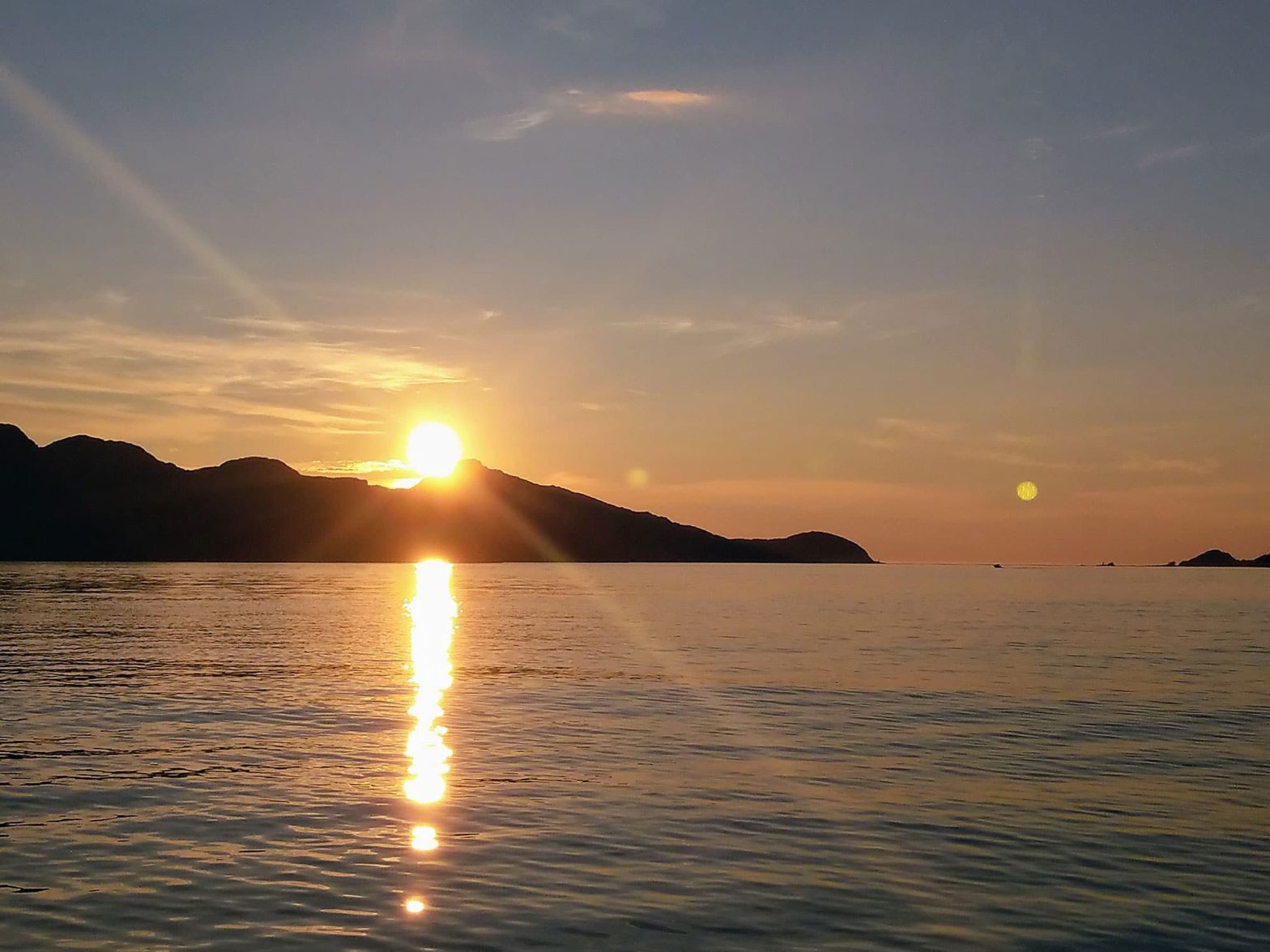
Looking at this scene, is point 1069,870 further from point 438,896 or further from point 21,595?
point 21,595

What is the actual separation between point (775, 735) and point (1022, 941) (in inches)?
804

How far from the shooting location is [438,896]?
19.0m

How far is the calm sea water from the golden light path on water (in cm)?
19

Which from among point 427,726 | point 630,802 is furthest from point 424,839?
point 427,726

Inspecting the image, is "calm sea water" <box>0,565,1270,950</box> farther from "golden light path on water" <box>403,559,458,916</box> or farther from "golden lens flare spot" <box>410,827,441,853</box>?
"golden light path on water" <box>403,559,458,916</box>

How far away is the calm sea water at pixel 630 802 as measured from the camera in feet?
59.0

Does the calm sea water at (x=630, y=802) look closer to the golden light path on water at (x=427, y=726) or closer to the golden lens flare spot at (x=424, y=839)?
the golden lens flare spot at (x=424, y=839)

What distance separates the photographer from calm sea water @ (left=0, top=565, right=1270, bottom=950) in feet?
59.0

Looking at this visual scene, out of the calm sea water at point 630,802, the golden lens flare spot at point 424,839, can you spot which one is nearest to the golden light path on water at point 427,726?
the golden lens flare spot at point 424,839

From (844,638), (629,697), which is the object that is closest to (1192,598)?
(844,638)

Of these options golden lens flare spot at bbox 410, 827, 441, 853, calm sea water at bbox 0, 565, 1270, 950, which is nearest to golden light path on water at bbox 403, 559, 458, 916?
golden lens flare spot at bbox 410, 827, 441, 853

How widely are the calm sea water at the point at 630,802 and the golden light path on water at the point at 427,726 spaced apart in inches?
7.5

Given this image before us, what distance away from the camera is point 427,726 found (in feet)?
128

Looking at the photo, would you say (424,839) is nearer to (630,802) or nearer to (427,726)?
(630,802)
